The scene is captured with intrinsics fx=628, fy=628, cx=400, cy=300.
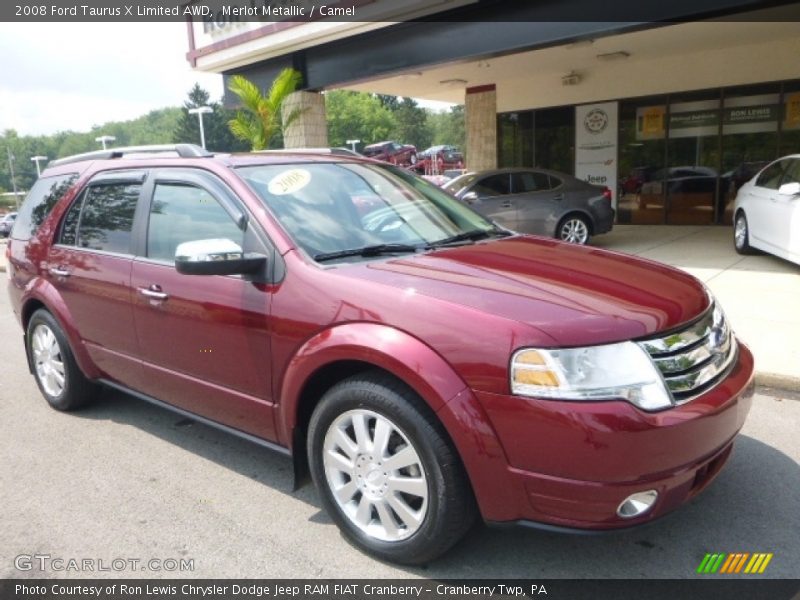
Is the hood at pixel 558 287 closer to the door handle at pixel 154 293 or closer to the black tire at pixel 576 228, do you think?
the door handle at pixel 154 293

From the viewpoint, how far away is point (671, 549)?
2.70 metres

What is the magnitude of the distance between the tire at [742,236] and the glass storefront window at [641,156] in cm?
488

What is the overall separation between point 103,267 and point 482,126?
12.8m

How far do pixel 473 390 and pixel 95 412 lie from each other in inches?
136

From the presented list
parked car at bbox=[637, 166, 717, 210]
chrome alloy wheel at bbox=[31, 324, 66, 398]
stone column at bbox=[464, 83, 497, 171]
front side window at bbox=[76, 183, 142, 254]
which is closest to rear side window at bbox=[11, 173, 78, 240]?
front side window at bbox=[76, 183, 142, 254]

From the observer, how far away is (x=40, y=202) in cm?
476

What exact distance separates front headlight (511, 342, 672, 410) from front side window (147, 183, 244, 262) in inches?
65.4

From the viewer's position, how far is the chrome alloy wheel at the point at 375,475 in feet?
8.31

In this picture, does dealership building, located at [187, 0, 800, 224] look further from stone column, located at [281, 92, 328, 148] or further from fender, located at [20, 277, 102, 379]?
fender, located at [20, 277, 102, 379]

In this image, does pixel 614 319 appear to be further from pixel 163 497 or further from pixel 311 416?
pixel 163 497

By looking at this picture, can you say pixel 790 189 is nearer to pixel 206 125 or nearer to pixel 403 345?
pixel 403 345

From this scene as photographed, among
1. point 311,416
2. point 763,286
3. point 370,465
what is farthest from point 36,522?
point 763,286

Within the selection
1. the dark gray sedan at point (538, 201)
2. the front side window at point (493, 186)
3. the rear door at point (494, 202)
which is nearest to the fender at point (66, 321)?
the dark gray sedan at point (538, 201)

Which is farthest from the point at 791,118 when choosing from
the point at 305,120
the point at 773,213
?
the point at 305,120
